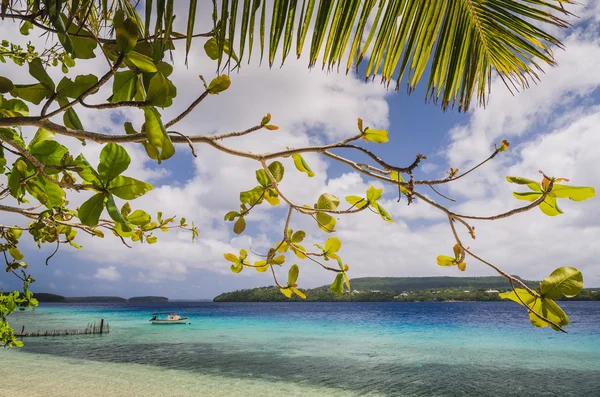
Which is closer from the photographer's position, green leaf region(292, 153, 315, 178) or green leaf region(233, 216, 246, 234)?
green leaf region(292, 153, 315, 178)

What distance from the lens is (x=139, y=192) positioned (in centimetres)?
64

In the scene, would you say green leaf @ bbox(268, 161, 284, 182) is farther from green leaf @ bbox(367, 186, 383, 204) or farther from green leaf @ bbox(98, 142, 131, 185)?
green leaf @ bbox(98, 142, 131, 185)

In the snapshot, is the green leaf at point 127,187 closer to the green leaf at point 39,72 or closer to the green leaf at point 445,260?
the green leaf at point 39,72

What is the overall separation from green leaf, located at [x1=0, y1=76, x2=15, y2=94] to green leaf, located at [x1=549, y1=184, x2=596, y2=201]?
97 cm

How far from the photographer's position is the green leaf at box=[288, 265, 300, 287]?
1093mm

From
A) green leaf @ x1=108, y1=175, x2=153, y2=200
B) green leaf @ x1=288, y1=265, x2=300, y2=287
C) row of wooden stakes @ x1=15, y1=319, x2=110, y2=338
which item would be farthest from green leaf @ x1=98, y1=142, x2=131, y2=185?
row of wooden stakes @ x1=15, y1=319, x2=110, y2=338

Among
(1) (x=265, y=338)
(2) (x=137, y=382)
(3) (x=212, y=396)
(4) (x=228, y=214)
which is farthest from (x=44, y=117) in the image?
(1) (x=265, y=338)

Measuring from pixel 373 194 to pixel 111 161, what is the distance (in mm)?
504

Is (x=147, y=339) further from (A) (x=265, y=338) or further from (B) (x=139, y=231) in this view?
(B) (x=139, y=231)

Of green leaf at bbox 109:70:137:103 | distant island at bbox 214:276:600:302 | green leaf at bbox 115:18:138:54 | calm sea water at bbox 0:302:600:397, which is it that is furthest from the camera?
distant island at bbox 214:276:600:302

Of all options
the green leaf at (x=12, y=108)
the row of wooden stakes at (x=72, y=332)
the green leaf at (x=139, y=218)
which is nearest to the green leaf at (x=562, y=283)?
the green leaf at (x=139, y=218)

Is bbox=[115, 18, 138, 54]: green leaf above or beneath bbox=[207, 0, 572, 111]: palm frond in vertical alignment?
beneath

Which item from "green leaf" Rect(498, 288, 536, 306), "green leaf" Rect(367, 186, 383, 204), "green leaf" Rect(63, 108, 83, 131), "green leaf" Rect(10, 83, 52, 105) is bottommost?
"green leaf" Rect(498, 288, 536, 306)

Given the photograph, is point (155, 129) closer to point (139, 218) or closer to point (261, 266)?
point (139, 218)
